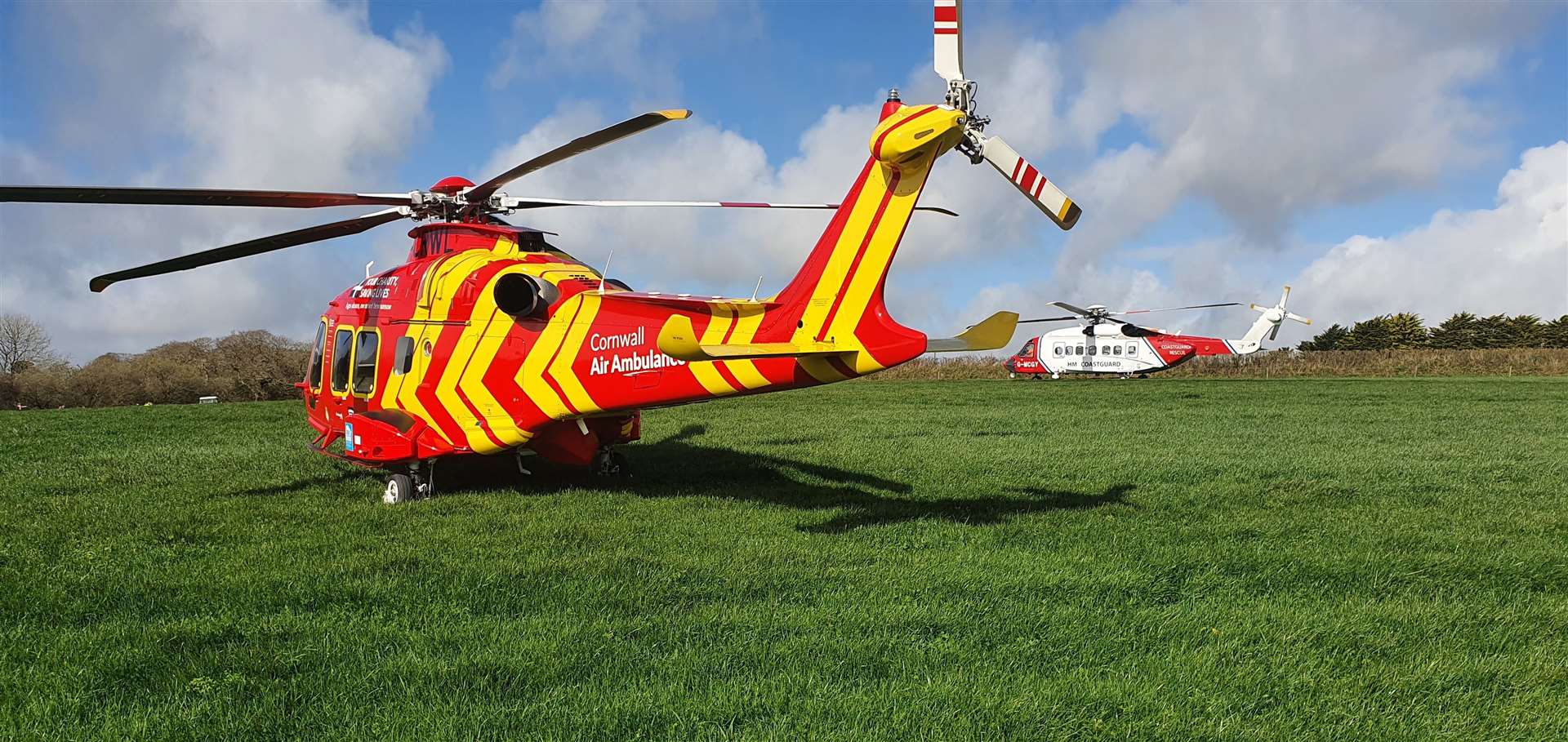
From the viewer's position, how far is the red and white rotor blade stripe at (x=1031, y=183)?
6633mm

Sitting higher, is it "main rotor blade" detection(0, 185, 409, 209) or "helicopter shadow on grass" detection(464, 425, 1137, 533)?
"main rotor blade" detection(0, 185, 409, 209)

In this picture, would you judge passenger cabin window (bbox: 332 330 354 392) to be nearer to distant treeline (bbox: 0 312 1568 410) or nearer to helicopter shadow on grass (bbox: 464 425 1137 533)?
helicopter shadow on grass (bbox: 464 425 1137 533)

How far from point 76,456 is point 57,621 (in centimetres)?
967

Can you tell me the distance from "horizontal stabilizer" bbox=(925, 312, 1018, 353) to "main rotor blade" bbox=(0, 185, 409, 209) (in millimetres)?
6176

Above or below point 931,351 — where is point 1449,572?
below

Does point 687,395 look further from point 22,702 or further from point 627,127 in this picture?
point 22,702

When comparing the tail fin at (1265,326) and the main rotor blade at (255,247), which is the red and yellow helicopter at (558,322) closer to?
the main rotor blade at (255,247)

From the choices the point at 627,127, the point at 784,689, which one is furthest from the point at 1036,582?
the point at 627,127

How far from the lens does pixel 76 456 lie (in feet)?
44.4

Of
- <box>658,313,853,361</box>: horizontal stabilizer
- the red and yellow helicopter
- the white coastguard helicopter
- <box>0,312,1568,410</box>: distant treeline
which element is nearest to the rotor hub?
the red and yellow helicopter

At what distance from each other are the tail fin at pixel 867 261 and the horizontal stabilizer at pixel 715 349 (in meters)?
0.09

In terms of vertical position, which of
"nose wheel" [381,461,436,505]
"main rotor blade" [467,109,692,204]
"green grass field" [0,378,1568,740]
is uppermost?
"main rotor blade" [467,109,692,204]

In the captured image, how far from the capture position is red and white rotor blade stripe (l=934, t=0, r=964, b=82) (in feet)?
22.3

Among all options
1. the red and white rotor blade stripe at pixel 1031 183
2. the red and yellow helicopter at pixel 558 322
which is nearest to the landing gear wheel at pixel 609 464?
the red and yellow helicopter at pixel 558 322
